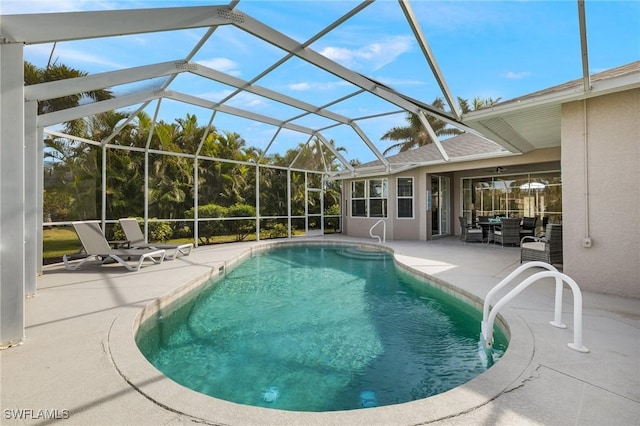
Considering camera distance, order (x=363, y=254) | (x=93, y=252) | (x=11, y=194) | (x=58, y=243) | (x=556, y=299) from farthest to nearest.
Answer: (x=363, y=254) < (x=58, y=243) < (x=93, y=252) < (x=556, y=299) < (x=11, y=194)

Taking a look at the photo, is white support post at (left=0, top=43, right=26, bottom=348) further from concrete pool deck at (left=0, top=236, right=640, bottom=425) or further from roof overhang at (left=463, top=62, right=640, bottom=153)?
roof overhang at (left=463, top=62, right=640, bottom=153)

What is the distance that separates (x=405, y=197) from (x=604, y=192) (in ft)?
30.1

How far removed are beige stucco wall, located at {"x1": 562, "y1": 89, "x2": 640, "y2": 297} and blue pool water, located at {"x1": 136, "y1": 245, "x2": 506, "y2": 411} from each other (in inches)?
95.5

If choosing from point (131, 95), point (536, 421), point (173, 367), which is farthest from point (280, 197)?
point (536, 421)

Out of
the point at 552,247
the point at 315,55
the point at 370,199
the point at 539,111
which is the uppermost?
the point at 315,55

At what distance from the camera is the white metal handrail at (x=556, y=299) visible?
3.23m

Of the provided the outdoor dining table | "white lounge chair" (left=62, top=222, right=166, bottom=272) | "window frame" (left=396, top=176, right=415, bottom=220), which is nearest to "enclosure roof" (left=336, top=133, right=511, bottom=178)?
"window frame" (left=396, top=176, right=415, bottom=220)

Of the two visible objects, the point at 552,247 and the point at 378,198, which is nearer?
the point at 552,247

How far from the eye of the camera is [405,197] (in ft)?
47.6

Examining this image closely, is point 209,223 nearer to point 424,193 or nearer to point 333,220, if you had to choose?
point 333,220

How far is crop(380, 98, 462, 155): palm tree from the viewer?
79.4ft

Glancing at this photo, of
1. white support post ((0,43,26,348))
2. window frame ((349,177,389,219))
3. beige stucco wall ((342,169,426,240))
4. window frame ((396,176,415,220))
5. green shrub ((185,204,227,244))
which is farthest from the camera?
green shrub ((185,204,227,244))

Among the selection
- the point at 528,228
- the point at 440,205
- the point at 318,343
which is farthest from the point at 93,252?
the point at 528,228

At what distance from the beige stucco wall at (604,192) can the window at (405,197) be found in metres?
8.53
